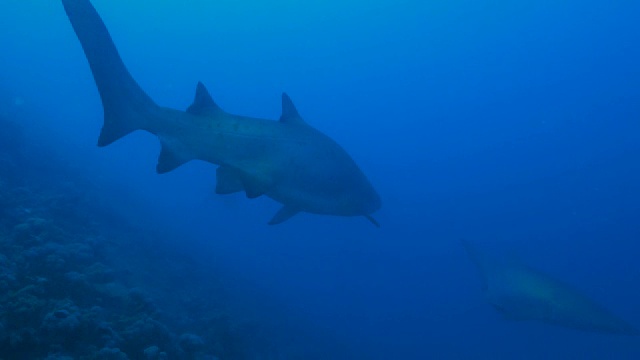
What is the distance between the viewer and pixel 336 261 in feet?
98.7

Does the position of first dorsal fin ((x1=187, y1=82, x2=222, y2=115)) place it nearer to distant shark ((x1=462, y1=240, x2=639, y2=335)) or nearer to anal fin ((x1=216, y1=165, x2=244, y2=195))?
anal fin ((x1=216, y1=165, x2=244, y2=195))

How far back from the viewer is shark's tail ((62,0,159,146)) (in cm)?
366

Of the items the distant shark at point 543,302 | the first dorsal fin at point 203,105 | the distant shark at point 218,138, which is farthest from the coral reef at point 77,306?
the distant shark at point 543,302

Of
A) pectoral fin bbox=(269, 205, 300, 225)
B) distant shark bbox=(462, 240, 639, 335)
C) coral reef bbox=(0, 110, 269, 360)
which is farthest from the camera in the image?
distant shark bbox=(462, 240, 639, 335)

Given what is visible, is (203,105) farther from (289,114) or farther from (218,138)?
(289,114)

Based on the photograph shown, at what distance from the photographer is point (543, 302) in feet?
28.7

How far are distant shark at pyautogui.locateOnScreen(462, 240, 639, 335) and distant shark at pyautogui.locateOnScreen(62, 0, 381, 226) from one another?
6400mm

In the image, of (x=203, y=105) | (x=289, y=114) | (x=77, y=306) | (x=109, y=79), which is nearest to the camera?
(x=109, y=79)

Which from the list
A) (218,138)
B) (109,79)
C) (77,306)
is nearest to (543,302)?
(218,138)

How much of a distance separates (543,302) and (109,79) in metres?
8.70

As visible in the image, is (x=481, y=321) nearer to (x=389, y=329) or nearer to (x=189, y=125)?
(x=389, y=329)

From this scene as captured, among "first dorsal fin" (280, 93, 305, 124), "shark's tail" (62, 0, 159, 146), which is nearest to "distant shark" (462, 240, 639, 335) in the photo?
"first dorsal fin" (280, 93, 305, 124)

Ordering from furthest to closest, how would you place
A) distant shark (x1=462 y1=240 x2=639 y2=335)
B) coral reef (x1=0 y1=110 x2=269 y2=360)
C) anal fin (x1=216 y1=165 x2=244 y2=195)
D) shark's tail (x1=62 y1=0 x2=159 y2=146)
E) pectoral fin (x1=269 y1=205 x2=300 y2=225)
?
distant shark (x1=462 y1=240 x2=639 y2=335) < pectoral fin (x1=269 y1=205 x2=300 y2=225) < anal fin (x1=216 y1=165 x2=244 y2=195) < coral reef (x1=0 y1=110 x2=269 y2=360) < shark's tail (x1=62 y1=0 x2=159 y2=146)

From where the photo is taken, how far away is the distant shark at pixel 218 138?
4.02 m
